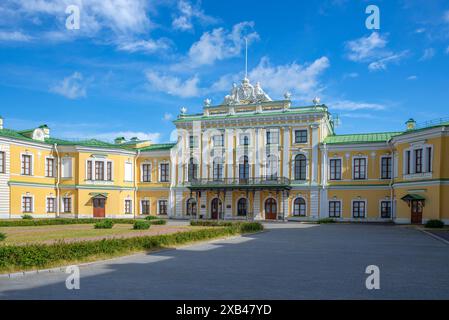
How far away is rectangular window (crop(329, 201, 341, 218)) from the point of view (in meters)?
43.1

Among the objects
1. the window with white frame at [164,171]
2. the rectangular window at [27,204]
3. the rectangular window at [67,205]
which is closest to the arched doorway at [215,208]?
the window with white frame at [164,171]

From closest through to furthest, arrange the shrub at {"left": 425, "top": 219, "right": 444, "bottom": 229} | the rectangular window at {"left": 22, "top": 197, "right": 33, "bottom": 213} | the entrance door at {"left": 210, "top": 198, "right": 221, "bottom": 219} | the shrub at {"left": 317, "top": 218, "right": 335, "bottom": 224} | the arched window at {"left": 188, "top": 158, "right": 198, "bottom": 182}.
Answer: the shrub at {"left": 425, "top": 219, "right": 444, "bottom": 229} → the shrub at {"left": 317, "top": 218, "right": 335, "bottom": 224} → the rectangular window at {"left": 22, "top": 197, "right": 33, "bottom": 213} → the entrance door at {"left": 210, "top": 198, "right": 221, "bottom": 219} → the arched window at {"left": 188, "top": 158, "right": 198, "bottom": 182}

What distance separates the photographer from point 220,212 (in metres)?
47.4

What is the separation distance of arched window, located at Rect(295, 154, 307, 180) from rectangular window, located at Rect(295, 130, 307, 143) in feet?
5.29

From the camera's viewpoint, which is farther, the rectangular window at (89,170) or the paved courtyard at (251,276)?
the rectangular window at (89,170)

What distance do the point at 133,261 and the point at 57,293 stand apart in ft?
15.6

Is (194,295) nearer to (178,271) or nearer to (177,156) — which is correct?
(178,271)

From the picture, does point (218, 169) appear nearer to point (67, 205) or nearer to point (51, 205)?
point (67, 205)

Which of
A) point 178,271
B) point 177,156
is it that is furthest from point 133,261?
point 177,156

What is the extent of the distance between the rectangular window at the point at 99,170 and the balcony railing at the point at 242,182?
400 inches

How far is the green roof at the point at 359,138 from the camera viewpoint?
142 ft

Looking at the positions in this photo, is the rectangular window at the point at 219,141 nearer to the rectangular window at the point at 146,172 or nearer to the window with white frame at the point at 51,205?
the rectangular window at the point at 146,172

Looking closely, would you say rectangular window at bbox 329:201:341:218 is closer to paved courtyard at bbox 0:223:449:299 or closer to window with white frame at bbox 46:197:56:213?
paved courtyard at bbox 0:223:449:299

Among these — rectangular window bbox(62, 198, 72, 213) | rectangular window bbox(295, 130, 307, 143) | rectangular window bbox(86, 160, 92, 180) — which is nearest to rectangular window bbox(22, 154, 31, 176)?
rectangular window bbox(62, 198, 72, 213)
